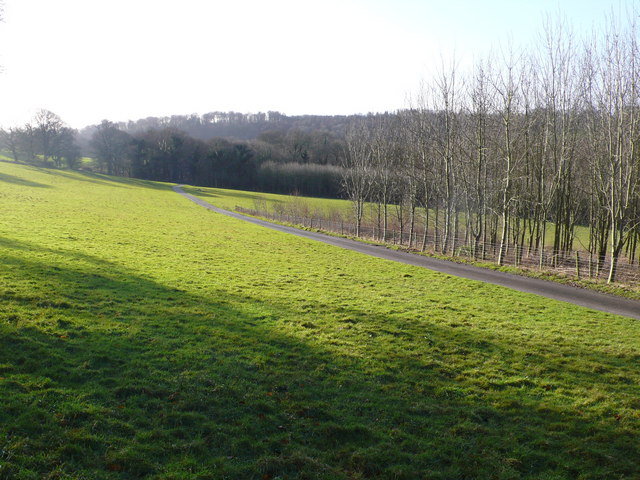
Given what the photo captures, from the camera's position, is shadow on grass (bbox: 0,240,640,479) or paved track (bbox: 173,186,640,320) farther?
paved track (bbox: 173,186,640,320)

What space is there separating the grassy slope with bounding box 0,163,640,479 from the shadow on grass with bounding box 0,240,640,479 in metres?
0.03

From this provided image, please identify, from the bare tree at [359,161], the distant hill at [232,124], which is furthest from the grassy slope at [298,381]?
the distant hill at [232,124]

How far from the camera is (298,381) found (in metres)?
7.77

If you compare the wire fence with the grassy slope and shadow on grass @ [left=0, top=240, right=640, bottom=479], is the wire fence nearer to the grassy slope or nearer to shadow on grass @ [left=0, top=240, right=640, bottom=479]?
the grassy slope

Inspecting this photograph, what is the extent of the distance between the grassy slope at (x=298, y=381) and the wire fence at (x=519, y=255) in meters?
7.36

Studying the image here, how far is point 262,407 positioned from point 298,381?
1161mm

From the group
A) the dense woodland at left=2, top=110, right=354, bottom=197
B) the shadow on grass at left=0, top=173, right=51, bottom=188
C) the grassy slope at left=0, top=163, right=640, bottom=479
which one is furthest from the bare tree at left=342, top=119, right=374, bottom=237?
the dense woodland at left=2, top=110, right=354, bottom=197

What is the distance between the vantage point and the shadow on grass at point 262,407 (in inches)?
211

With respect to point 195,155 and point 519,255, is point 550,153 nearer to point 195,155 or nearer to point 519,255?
point 519,255

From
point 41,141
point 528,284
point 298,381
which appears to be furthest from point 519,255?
point 41,141

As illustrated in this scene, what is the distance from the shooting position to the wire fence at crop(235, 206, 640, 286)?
20.8 m

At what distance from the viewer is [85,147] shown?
5778 inches

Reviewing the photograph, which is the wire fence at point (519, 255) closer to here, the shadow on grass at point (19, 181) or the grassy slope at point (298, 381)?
the grassy slope at point (298, 381)

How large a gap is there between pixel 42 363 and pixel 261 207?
195 feet
